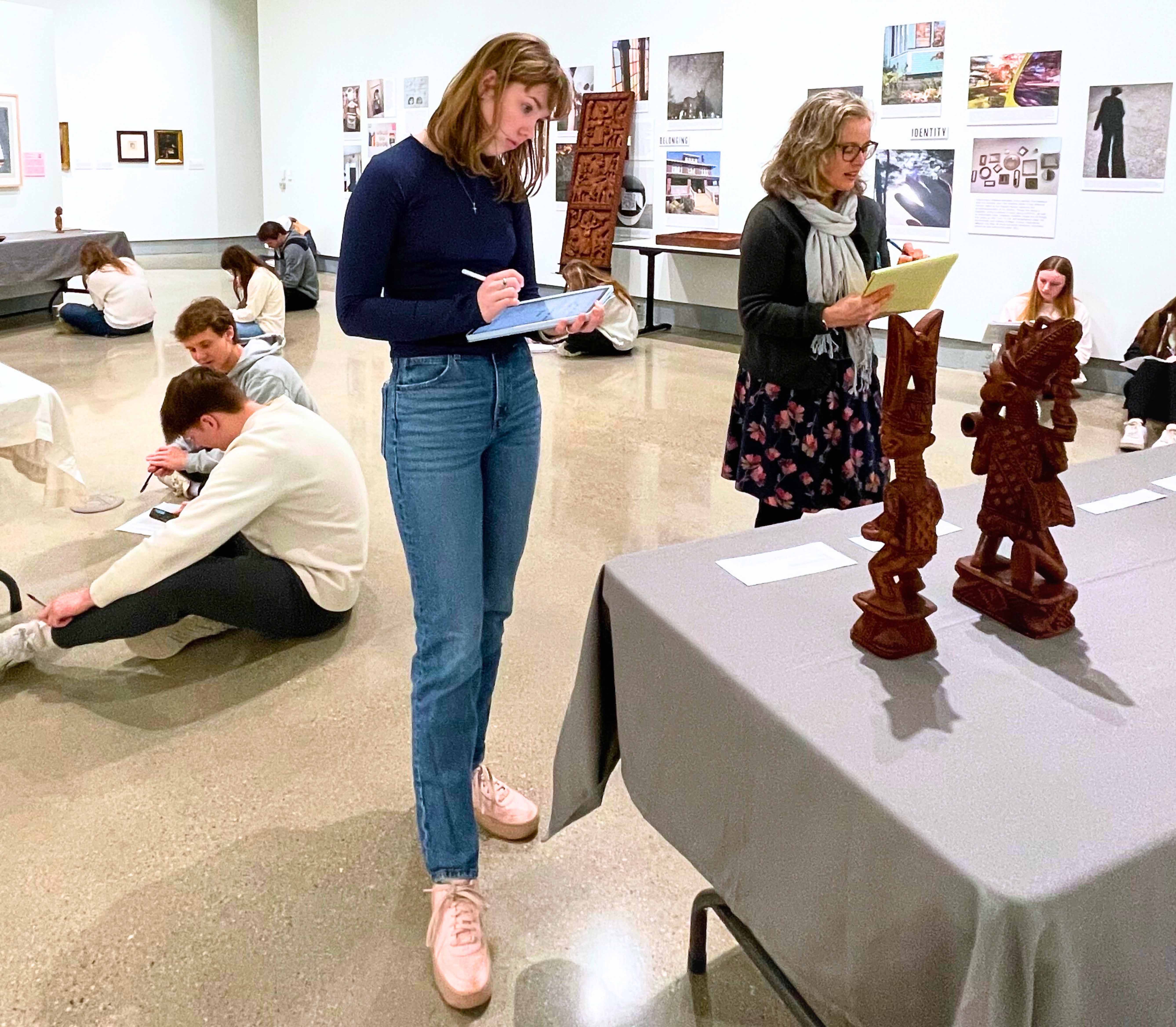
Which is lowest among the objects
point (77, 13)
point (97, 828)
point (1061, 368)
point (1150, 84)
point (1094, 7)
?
point (97, 828)

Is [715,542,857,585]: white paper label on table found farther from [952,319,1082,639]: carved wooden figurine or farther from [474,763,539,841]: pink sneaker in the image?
[474,763,539,841]: pink sneaker

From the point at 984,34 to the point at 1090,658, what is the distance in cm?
654

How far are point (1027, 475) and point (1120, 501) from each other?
0.68 m

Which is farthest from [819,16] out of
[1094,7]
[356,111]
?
[356,111]

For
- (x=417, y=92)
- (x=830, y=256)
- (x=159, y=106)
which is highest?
(x=159, y=106)

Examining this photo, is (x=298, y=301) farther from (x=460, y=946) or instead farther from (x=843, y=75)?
(x=460, y=946)

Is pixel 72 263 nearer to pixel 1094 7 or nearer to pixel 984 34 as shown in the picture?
pixel 984 34

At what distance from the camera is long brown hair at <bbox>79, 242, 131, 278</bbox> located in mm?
9070

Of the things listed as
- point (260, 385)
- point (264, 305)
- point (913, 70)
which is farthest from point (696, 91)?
point (260, 385)

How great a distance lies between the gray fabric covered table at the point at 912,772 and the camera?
1.05 metres

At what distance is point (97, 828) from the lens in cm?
240

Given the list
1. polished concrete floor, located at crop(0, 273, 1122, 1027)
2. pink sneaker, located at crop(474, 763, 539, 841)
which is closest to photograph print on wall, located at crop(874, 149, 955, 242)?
polished concrete floor, located at crop(0, 273, 1122, 1027)

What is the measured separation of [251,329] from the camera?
26.0 feet

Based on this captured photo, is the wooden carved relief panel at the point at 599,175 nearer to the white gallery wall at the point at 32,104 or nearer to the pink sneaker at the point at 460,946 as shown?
the white gallery wall at the point at 32,104
